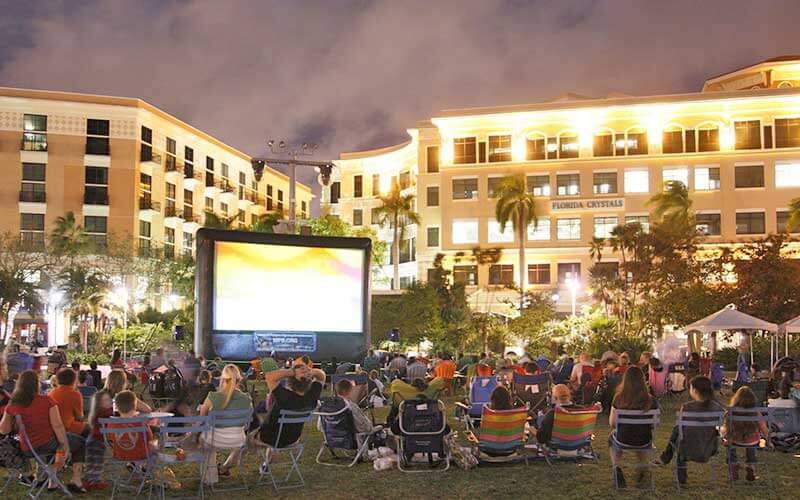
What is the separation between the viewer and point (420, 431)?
35.2ft

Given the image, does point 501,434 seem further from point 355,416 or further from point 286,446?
point 286,446

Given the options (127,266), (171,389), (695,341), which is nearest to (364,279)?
(171,389)

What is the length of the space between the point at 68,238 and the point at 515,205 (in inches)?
1054

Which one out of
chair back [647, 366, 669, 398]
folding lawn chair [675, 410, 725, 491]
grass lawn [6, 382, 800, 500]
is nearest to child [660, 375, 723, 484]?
folding lawn chair [675, 410, 725, 491]

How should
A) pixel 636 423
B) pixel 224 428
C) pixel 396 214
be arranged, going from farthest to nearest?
pixel 396 214 < pixel 224 428 < pixel 636 423

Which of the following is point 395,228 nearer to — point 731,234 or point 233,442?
point 731,234

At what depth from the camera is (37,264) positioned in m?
51.9

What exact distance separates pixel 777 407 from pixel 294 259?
16.6 metres

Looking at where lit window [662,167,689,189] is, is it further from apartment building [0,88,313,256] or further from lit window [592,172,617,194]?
apartment building [0,88,313,256]

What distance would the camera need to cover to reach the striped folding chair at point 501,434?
10562 mm

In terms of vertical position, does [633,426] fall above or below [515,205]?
below

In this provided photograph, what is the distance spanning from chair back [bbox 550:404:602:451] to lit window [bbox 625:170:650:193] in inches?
1813

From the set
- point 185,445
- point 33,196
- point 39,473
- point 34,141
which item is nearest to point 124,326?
point 33,196

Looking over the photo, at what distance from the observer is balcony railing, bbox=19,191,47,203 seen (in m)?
59.4
